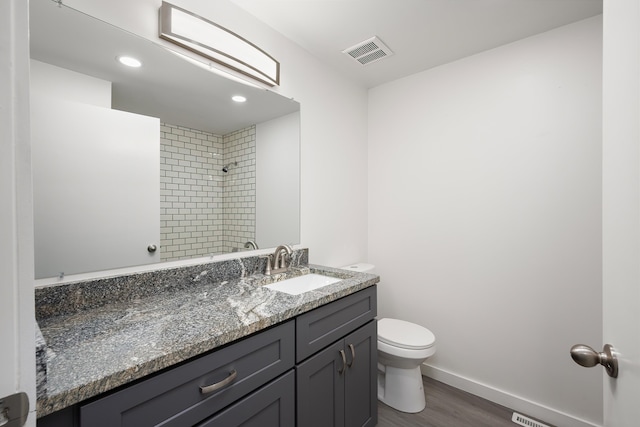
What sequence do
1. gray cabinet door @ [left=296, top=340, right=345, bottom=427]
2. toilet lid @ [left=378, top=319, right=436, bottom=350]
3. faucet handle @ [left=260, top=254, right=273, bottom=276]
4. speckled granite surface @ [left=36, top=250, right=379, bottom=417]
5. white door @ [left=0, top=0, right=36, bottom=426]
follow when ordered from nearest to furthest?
white door @ [left=0, top=0, right=36, bottom=426] < speckled granite surface @ [left=36, top=250, right=379, bottom=417] < gray cabinet door @ [left=296, top=340, right=345, bottom=427] < faucet handle @ [left=260, top=254, right=273, bottom=276] < toilet lid @ [left=378, top=319, right=436, bottom=350]

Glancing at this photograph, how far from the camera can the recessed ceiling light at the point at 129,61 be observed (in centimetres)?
121

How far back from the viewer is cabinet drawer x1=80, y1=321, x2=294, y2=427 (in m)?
0.69

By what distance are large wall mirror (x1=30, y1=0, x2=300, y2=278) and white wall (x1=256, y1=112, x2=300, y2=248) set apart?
2 centimetres

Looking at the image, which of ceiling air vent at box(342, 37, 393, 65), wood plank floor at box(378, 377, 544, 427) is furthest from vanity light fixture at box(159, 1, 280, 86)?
wood plank floor at box(378, 377, 544, 427)

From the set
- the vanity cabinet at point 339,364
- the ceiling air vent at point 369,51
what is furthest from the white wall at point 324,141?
the vanity cabinet at point 339,364

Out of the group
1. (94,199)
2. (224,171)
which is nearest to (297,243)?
(224,171)

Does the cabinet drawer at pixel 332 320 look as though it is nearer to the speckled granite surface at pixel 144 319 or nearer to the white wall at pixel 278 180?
the speckled granite surface at pixel 144 319

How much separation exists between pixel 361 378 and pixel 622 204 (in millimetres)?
1400

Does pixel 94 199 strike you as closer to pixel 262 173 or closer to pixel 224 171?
pixel 224 171

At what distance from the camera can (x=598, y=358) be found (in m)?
0.63

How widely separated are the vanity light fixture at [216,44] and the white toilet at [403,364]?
1.86 metres

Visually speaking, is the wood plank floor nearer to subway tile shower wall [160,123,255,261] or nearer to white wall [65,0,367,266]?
white wall [65,0,367,266]

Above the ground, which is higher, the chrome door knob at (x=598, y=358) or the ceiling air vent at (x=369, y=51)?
the ceiling air vent at (x=369, y=51)

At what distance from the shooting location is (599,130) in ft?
5.49
